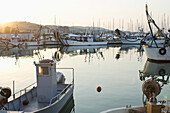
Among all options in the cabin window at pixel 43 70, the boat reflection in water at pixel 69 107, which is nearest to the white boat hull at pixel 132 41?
the boat reflection in water at pixel 69 107

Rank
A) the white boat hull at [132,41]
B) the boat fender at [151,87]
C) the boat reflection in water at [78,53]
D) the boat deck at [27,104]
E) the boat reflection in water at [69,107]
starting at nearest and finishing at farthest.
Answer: the boat fender at [151,87], the boat deck at [27,104], the boat reflection in water at [69,107], the boat reflection in water at [78,53], the white boat hull at [132,41]

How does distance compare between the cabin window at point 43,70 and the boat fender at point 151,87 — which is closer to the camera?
the boat fender at point 151,87

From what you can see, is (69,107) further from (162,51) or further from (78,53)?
(78,53)

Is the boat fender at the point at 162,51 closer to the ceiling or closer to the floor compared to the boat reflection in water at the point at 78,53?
closer to the ceiling

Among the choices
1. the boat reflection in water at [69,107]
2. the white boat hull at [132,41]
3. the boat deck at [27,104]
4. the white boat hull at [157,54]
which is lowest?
the boat reflection in water at [69,107]

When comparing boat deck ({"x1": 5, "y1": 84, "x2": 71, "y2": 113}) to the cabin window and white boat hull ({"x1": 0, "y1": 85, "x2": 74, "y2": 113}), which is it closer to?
white boat hull ({"x1": 0, "y1": 85, "x2": 74, "y2": 113})

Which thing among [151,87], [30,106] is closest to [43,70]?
[30,106]

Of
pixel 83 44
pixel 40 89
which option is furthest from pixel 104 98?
pixel 83 44

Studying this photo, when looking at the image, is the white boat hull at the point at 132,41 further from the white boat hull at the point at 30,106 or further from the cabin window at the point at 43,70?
the cabin window at the point at 43,70

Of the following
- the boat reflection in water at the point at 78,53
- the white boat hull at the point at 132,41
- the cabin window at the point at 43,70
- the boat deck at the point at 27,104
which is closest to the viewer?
the boat deck at the point at 27,104

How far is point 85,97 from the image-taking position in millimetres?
18062

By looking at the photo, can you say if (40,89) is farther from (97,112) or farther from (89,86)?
(89,86)

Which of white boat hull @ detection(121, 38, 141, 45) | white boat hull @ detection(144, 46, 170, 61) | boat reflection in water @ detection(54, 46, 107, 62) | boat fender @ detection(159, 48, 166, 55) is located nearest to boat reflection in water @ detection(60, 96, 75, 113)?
white boat hull @ detection(144, 46, 170, 61)

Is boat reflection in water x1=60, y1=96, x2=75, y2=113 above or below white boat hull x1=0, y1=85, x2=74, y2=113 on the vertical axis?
below
